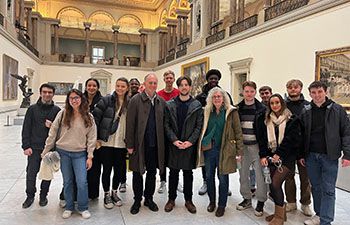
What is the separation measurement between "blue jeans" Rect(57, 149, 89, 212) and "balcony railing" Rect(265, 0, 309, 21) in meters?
8.28

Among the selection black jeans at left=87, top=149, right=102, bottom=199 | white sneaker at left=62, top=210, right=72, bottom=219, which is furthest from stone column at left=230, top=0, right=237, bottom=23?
white sneaker at left=62, top=210, right=72, bottom=219

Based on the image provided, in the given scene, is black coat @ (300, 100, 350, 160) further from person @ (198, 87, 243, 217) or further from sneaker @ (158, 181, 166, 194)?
sneaker @ (158, 181, 166, 194)

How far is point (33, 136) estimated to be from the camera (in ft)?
13.4

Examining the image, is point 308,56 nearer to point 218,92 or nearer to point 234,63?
point 234,63

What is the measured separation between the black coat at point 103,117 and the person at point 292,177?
247cm

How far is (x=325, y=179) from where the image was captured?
356 cm

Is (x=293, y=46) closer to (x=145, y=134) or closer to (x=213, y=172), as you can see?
(x=213, y=172)

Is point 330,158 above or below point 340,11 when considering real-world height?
below

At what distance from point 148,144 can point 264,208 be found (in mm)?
1979

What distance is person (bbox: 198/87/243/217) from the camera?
13.2 feet

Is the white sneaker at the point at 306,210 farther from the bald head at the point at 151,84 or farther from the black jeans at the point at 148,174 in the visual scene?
the bald head at the point at 151,84

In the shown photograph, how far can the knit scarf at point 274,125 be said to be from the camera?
12.2ft

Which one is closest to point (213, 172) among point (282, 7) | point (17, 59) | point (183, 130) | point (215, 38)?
point (183, 130)

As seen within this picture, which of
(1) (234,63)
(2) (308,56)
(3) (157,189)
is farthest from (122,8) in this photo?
(3) (157,189)
